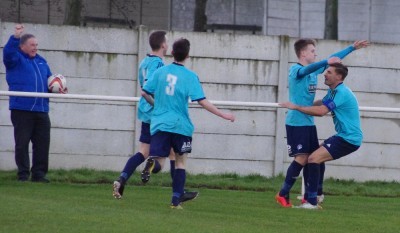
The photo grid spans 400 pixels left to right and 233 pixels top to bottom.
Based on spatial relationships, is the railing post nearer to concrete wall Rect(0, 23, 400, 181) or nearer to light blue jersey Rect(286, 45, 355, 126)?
concrete wall Rect(0, 23, 400, 181)

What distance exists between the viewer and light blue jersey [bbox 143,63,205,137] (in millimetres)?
11086

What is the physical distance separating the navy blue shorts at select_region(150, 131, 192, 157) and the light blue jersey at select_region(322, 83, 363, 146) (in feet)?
5.81

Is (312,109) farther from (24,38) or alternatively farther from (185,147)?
(24,38)

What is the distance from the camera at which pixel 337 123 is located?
12.2m

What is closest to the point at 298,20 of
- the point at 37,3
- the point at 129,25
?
the point at 129,25

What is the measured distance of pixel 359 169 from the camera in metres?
16.4

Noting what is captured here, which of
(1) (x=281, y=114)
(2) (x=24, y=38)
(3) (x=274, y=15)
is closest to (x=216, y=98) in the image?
(1) (x=281, y=114)

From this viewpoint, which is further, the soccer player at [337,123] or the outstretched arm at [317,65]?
the soccer player at [337,123]

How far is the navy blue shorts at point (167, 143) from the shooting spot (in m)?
11.2

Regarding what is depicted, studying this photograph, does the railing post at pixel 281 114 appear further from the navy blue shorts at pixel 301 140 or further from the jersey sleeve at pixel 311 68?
the jersey sleeve at pixel 311 68

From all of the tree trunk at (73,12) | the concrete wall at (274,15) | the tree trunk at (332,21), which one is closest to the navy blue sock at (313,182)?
the tree trunk at (73,12)

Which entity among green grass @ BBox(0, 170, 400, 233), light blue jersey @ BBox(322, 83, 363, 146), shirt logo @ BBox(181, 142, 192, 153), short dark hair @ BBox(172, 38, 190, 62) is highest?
short dark hair @ BBox(172, 38, 190, 62)

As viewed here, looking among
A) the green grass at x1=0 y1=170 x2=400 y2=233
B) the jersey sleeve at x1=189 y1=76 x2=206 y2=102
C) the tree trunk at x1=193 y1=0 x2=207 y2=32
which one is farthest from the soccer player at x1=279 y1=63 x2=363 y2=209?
the tree trunk at x1=193 y1=0 x2=207 y2=32

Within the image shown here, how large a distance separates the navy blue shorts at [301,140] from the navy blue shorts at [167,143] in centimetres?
168
